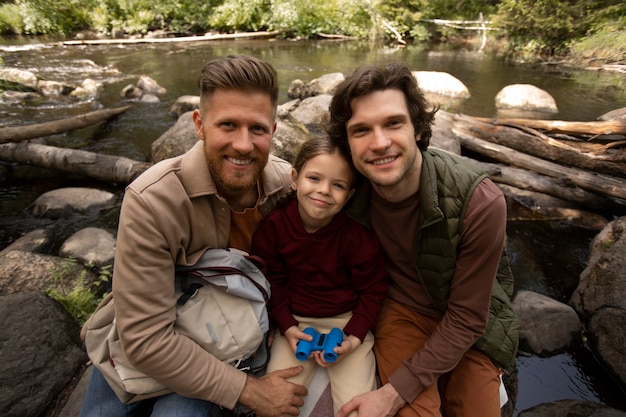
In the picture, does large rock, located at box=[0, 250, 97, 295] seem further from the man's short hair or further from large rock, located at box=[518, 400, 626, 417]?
large rock, located at box=[518, 400, 626, 417]

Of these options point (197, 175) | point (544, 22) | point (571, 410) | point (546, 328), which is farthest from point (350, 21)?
point (571, 410)

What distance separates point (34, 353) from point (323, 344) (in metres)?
2.11

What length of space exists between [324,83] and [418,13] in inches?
659

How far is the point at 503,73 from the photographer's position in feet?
46.5

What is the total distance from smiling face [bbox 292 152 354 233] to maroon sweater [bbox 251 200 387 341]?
0.13 m

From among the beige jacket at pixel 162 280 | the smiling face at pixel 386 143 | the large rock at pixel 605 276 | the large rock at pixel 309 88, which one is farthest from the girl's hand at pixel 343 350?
the large rock at pixel 309 88

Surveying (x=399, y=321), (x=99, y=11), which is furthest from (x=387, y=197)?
(x=99, y=11)

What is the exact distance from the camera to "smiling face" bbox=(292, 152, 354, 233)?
213 centimetres

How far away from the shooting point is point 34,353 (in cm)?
250

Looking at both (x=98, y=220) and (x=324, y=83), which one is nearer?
(x=98, y=220)

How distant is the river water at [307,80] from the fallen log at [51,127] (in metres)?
0.28

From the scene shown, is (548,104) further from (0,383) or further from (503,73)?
(0,383)

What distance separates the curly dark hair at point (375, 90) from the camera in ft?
6.65

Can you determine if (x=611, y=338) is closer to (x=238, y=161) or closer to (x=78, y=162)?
(x=238, y=161)
